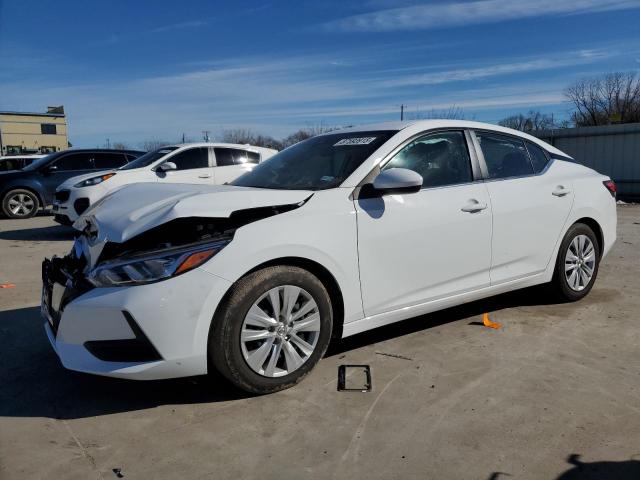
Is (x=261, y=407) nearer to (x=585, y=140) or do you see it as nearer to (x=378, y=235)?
(x=378, y=235)

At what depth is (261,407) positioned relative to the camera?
3059 mm

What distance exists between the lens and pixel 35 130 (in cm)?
7331

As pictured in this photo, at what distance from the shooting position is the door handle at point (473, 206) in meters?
3.90

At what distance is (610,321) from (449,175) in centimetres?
188

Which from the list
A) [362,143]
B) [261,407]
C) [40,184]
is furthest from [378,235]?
[40,184]

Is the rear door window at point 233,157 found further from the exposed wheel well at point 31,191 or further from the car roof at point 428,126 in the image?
the car roof at point 428,126

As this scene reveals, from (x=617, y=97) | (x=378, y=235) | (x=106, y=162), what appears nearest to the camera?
(x=378, y=235)

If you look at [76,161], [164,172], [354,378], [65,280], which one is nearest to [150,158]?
[164,172]

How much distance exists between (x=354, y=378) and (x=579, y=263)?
2620mm

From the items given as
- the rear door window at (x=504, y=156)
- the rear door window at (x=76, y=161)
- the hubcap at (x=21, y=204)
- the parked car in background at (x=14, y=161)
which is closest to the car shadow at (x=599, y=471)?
the rear door window at (x=504, y=156)

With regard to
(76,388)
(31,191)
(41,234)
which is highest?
(31,191)

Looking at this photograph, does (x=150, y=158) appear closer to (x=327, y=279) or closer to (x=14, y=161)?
(x=327, y=279)

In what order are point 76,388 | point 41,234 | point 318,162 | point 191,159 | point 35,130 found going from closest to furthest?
point 76,388 < point 318,162 < point 191,159 < point 41,234 < point 35,130

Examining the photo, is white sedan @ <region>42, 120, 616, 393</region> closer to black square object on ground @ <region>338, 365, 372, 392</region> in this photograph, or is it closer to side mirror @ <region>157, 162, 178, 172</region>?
black square object on ground @ <region>338, 365, 372, 392</region>
